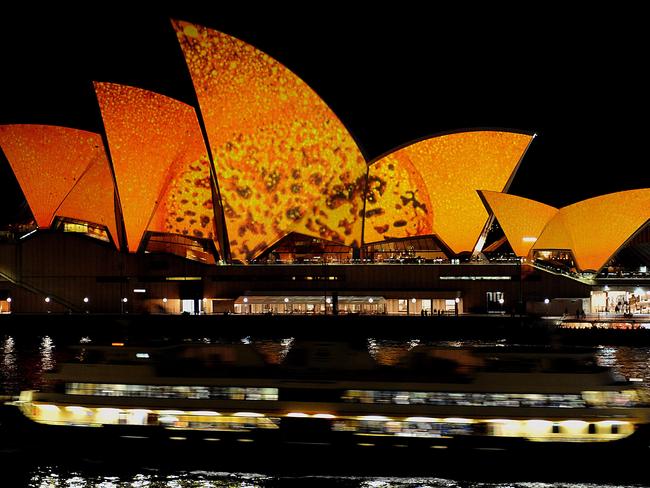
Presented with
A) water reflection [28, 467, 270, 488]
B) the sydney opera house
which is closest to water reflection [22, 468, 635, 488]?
water reflection [28, 467, 270, 488]

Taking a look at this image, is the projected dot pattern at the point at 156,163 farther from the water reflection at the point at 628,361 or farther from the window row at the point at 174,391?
the window row at the point at 174,391

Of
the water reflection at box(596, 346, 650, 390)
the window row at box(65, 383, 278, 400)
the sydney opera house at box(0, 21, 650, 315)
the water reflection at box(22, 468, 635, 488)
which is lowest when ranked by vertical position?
the water reflection at box(22, 468, 635, 488)

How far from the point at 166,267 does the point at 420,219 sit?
51.0 feet

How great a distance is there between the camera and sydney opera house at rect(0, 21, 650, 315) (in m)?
50.1

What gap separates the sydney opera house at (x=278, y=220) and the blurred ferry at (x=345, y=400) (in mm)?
28690

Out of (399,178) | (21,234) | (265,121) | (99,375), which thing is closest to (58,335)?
(21,234)

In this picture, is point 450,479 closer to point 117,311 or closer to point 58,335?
point 58,335

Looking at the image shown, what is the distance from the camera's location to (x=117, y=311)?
51.5 metres

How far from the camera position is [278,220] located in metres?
52.0

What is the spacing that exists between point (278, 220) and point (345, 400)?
3290cm

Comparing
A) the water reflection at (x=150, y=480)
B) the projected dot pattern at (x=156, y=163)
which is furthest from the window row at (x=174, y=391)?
the projected dot pattern at (x=156, y=163)

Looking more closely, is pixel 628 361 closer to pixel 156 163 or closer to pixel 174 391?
pixel 174 391

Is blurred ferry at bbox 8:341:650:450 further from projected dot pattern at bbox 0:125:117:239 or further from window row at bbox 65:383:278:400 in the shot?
projected dot pattern at bbox 0:125:117:239

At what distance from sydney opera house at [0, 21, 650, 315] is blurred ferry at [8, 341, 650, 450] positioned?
28690mm
